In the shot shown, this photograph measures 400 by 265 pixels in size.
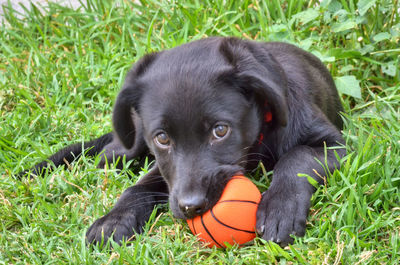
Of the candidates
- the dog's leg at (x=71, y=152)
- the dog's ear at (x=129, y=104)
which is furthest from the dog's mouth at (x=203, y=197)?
the dog's leg at (x=71, y=152)

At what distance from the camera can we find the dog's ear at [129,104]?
10.5 feet

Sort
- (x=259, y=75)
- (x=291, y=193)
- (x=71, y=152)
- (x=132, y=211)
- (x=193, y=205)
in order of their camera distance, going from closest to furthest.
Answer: (x=193, y=205) < (x=291, y=193) < (x=259, y=75) < (x=132, y=211) < (x=71, y=152)

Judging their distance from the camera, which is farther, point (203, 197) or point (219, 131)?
point (219, 131)

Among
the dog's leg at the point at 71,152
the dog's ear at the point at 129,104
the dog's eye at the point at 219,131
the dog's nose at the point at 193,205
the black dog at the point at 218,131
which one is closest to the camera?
the dog's nose at the point at 193,205

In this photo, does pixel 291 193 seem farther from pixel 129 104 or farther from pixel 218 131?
pixel 129 104

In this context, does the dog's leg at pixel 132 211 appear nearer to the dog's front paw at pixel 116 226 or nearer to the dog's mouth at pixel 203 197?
the dog's front paw at pixel 116 226

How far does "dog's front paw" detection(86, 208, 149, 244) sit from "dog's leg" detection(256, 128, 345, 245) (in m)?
0.72

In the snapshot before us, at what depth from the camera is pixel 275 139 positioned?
326 cm

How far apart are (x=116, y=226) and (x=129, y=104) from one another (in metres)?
0.71

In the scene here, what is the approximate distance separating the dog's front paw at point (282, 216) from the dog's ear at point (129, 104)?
3.17 ft

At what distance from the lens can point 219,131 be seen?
2.87 m

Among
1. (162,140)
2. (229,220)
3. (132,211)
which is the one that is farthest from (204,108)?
(132,211)

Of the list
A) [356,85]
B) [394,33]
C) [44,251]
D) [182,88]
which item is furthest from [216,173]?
[394,33]

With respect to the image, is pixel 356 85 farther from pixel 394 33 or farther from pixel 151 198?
pixel 151 198
